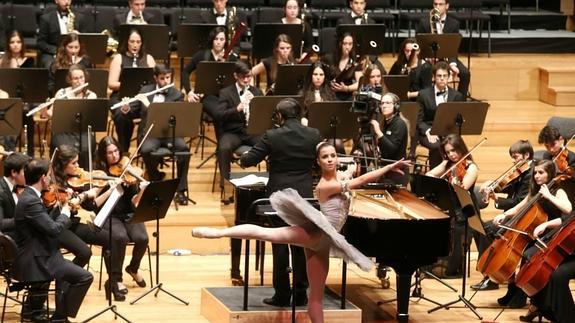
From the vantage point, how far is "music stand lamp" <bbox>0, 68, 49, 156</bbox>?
9438mm

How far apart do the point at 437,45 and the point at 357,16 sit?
1.04 metres

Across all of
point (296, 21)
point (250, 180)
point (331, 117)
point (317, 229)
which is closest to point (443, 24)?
point (296, 21)

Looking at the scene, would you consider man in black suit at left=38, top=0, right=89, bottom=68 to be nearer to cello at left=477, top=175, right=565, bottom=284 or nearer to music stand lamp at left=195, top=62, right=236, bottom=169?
music stand lamp at left=195, top=62, right=236, bottom=169

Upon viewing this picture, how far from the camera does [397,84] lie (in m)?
10.1

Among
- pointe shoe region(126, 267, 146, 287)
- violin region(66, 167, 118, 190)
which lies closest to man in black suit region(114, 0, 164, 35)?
violin region(66, 167, 118, 190)

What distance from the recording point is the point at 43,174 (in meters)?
6.91

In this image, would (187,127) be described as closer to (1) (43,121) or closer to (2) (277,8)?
(1) (43,121)

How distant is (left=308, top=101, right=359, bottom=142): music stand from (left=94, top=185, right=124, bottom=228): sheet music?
234 centimetres

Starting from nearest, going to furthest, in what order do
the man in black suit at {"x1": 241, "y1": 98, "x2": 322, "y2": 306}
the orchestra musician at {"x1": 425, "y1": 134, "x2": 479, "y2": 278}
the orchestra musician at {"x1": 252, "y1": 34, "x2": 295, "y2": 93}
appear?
the man in black suit at {"x1": 241, "y1": 98, "x2": 322, "y2": 306} < the orchestra musician at {"x1": 425, "y1": 134, "x2": 479, "y2": 278} < the orchestra musician at {"x1": 252, "y1": 34, "x2": 295, "y2": 93}

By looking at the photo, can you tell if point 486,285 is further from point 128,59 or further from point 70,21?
point 70,21

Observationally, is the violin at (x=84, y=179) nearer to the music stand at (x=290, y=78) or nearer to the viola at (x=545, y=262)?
the music stand at (x=290, y=78)

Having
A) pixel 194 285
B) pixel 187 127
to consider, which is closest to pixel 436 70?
pixel 187 127

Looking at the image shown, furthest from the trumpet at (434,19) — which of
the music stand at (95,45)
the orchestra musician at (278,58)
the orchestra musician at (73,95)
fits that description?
the orchestra musician at (73,95)

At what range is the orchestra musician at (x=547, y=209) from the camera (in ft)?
24.2
